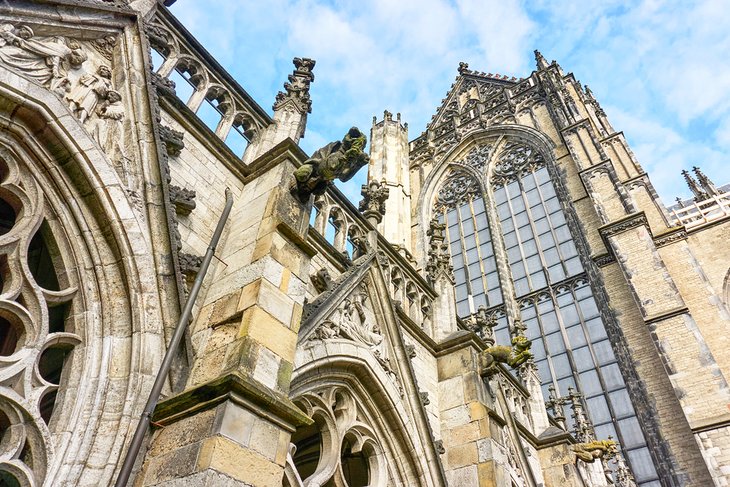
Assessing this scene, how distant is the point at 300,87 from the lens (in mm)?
6164

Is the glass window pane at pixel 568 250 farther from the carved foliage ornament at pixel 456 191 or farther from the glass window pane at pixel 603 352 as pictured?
the carved foliage ornament at pixel 456 191

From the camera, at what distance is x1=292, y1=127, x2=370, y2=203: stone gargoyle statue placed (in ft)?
14.9

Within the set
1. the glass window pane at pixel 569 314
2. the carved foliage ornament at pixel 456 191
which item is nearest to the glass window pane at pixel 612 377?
the glass window pane at pixel 569 314

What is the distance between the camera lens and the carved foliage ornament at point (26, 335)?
263 cm

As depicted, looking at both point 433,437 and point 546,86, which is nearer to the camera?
point 433,437

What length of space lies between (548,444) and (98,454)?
24.2 feet

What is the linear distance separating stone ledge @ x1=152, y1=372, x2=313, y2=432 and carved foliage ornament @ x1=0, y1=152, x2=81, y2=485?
57 cm

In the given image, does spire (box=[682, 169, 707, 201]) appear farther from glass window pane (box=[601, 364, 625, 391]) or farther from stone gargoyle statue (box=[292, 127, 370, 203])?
stone gargoyle statue (box=[292, 127, 370, 203])

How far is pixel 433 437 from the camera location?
559 centimetres

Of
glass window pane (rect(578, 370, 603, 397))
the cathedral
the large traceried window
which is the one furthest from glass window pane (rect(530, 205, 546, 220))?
the cathedral

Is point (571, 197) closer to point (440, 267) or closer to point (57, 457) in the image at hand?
point (440, 267)

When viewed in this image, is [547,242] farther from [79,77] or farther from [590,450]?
[79,77]

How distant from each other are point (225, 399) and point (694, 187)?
21.9 meters

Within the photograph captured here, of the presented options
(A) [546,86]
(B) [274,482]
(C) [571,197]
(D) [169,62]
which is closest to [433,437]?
(B) [274,482]
